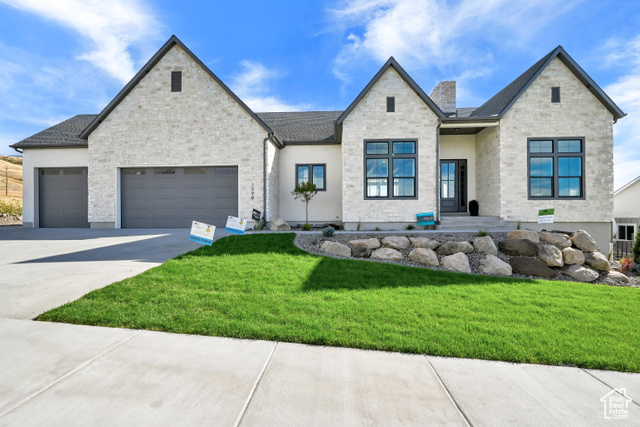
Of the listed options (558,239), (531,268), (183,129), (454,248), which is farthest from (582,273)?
(183,129)

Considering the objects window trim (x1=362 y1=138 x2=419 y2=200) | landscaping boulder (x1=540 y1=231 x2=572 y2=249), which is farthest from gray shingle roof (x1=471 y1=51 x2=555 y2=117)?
landscaping boulder (x1=540 y1=231 x2=572 y2=249)

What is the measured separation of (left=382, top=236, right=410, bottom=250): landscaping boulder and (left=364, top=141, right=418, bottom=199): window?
376 cm

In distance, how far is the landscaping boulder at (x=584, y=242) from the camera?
909 centimetres

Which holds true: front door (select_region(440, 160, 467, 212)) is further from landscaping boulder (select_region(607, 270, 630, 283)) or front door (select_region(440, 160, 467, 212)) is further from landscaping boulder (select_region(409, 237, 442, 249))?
landscaping boulder (select_region(607, 270, 630, 283))

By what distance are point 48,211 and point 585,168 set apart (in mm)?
24340

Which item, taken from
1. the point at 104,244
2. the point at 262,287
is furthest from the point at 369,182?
the point at 104,244

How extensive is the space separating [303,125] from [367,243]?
971 centimetres

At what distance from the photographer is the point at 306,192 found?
1370 centimetres

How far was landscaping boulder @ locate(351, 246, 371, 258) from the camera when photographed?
330 inches

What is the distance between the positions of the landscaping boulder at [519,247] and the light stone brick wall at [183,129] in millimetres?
9258

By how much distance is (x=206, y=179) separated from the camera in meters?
13.5

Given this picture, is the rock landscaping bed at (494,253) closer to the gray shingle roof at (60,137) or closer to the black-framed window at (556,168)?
the black-framed window at (556,168)

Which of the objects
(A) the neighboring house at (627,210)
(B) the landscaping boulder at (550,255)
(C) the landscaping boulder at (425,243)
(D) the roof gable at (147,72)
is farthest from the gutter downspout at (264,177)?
(A) the neighboring house at (627,210)

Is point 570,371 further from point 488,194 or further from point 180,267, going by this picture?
point 488,194
